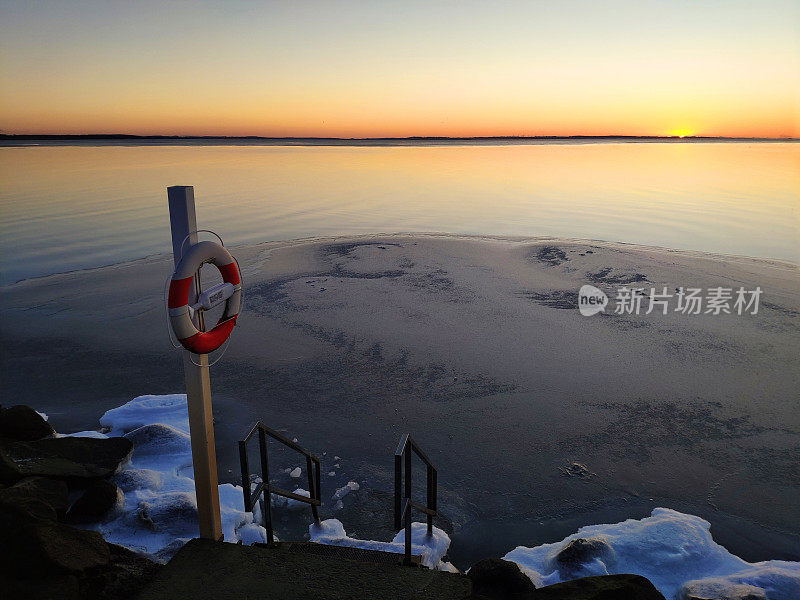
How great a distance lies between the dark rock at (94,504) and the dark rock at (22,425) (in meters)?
1.35

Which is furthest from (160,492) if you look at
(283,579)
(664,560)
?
(664,560)

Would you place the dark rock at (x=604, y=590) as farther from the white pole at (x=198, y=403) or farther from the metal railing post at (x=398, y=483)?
the white pole at (x=198, y=403)

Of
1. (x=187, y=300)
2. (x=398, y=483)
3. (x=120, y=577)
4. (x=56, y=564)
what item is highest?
(x=187, y=300)

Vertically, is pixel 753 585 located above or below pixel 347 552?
below

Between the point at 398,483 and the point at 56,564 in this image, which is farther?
the point at 398,483

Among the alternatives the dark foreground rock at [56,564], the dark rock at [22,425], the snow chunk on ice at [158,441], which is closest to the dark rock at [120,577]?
the dark foreground rock at [56,564]

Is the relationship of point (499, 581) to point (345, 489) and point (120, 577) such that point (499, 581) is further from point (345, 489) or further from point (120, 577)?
point (120, 577)

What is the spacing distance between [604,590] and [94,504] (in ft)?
13.4

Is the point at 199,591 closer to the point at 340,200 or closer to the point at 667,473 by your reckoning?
the point at 667,473

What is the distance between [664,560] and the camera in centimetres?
436

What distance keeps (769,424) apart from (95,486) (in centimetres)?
714

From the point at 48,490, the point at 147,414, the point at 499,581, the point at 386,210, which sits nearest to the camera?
the point at 499,581

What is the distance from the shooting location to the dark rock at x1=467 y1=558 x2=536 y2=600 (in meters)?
3.68

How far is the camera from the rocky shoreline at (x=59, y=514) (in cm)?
298
